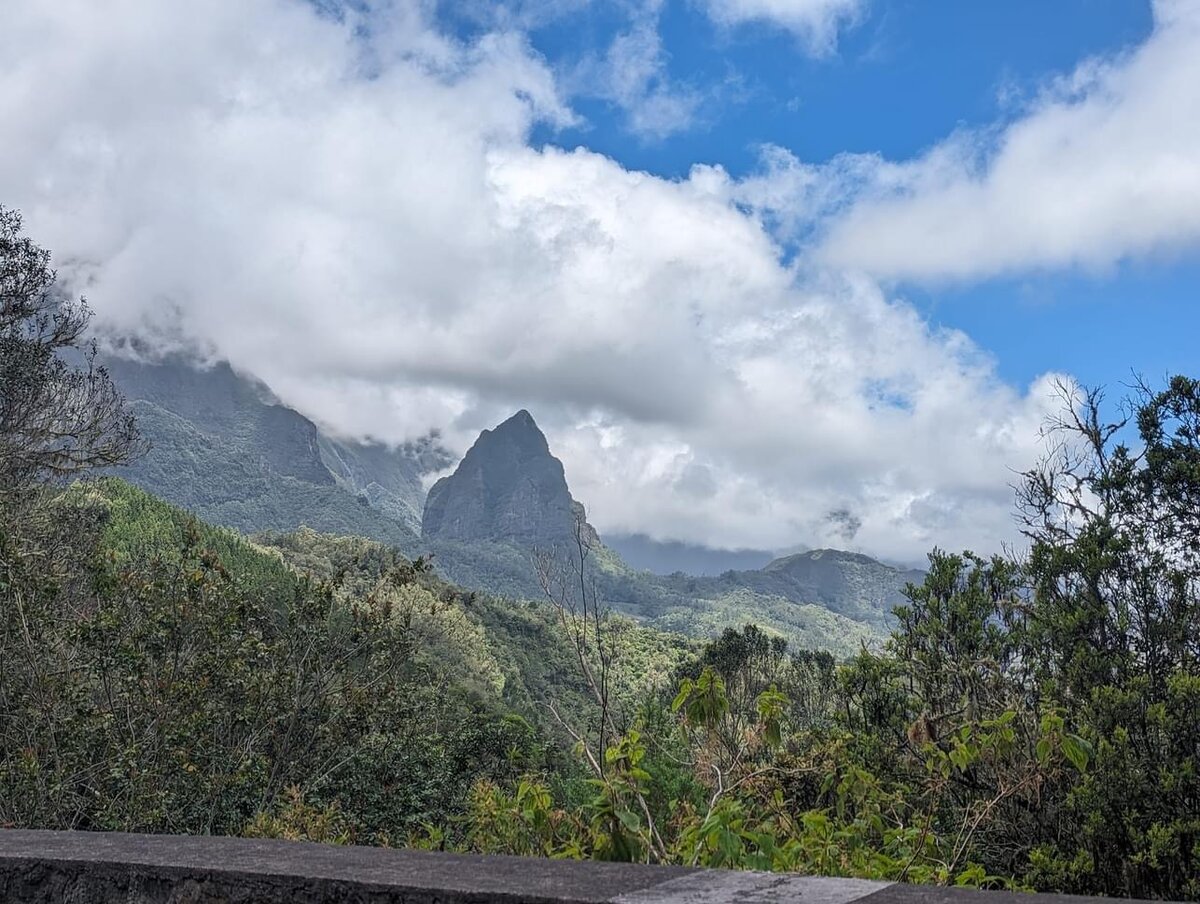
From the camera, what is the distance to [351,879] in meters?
1.67

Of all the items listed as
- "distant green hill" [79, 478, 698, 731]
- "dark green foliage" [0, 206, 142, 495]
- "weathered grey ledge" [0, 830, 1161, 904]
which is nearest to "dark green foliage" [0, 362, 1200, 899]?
"weathered grey ledge" [0, 830, 1161, 904]

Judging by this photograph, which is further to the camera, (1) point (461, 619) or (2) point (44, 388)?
(1) point (461, 619)

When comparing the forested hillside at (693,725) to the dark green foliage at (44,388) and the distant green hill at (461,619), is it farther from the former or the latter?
the distant green hill at (461,619)

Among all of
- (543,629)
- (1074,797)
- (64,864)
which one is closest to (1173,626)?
(1074,797)

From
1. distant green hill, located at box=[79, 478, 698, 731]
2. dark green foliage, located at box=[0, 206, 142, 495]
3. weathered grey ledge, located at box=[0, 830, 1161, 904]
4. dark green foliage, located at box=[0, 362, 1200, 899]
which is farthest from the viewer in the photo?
distant green hill, located at box=[79, 478, 698, 731]

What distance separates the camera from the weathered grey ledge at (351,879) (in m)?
1.50

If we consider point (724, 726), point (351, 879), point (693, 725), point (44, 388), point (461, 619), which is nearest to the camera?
point (351, 879)

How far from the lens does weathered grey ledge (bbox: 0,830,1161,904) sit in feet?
4.93

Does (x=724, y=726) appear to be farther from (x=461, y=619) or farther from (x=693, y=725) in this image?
(x=461, y=619)

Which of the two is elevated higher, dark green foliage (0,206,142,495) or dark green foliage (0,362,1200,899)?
dark green foliage (0,206,142,495)

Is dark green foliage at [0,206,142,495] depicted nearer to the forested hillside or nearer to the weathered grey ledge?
the forested hillside

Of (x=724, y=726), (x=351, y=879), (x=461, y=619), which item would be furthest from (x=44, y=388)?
(x=461, y=619)

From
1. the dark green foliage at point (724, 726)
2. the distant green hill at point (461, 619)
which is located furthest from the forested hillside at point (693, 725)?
the distant green hill at point (461, 619)

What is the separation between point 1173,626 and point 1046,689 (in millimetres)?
749
